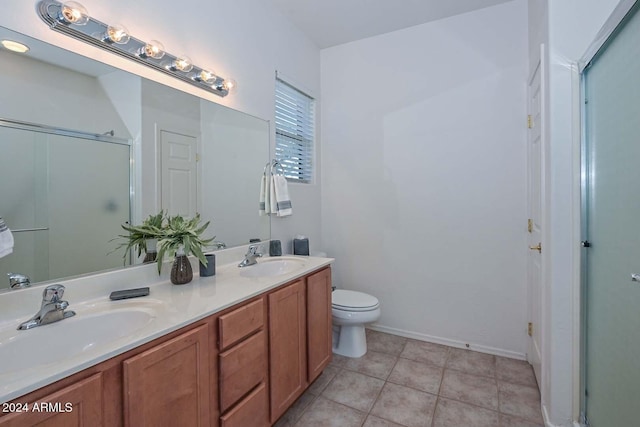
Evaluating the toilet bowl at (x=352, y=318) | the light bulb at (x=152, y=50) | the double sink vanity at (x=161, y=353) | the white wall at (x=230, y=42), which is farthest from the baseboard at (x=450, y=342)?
the light bulb at (x=152, y=50)

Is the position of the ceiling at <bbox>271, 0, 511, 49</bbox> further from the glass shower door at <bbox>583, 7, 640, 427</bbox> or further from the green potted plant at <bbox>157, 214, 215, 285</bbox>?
the green potted plant at <bbox>157, 214, 215, 285</bbox>

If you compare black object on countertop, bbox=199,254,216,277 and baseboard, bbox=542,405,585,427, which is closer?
baseboard, bbox=542,405,585,427

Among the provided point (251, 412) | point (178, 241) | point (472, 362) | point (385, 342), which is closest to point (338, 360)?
point (385, 342)

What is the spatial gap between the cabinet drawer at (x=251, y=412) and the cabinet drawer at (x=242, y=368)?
31mm

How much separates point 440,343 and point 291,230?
159 centimetres

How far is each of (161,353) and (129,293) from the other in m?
0.45

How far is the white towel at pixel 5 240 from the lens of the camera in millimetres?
995

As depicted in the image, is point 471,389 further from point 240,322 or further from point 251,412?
point 240,322

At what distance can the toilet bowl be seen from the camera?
89.1 inches

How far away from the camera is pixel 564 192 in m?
1.50

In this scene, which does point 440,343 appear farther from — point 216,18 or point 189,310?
point 216,18

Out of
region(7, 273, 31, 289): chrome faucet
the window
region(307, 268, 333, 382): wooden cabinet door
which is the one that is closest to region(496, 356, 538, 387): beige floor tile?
region(307, 268, 333, 382): wooden cabinet door

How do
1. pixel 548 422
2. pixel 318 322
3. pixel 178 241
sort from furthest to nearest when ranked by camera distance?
pixel 318 322 → pixel 548 422 → pixel 178 241

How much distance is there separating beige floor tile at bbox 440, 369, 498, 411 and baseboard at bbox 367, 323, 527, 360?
38 centimetres
